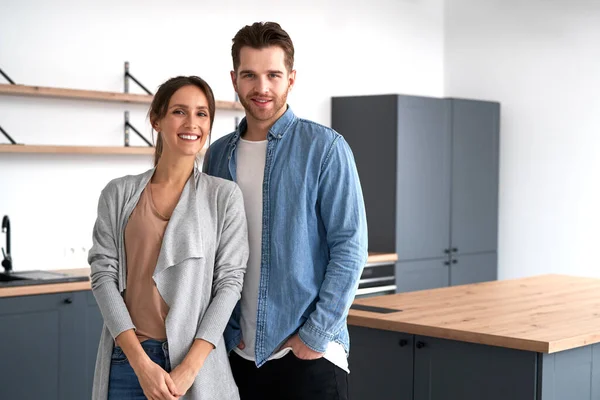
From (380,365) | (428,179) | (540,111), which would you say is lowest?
(380,365)

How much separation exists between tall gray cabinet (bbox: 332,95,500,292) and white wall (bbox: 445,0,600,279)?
0.54 feet

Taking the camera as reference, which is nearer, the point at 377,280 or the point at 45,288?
the point at 45,288

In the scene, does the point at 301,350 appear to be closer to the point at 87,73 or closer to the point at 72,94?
the point at 72,94

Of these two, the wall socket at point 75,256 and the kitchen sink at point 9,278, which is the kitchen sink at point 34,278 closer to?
the kitchen sink at point 9,278

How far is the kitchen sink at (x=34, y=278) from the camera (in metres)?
4.25

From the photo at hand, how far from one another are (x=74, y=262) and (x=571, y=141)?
3.66 meters

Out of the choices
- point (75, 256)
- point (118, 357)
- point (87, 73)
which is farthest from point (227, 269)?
point (87, 73)

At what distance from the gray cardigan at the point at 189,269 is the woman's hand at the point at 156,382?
6 cm

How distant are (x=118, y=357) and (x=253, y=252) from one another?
1.38 feet

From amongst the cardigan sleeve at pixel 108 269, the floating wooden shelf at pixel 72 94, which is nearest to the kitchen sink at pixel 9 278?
the floating wooden shelf at pixel 72 94

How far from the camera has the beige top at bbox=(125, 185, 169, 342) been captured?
6.92ft

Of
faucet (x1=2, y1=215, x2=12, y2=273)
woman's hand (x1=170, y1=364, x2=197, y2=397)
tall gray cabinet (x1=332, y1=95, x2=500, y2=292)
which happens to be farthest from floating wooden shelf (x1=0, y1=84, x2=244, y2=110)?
woman's hand (x1=170, y1=364, x2=197, y2=397)

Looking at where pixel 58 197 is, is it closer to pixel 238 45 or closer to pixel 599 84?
pixel 238 45

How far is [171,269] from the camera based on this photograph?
210cm
